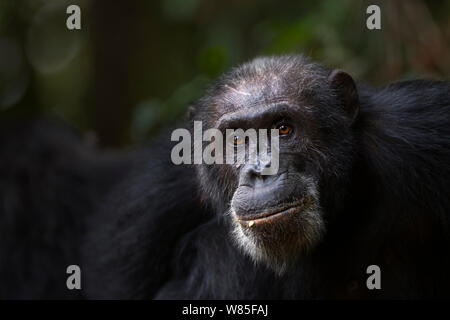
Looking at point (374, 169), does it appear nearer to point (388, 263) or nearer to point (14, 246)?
point (388, 263)

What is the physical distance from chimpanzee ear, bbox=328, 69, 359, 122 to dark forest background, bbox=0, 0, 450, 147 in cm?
224

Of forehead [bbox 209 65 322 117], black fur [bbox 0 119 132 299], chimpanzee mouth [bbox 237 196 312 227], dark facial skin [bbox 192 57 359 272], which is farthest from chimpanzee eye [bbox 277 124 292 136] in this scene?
black fur [bbox 0 119 132 299]

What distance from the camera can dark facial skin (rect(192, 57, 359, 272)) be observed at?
436 centimetres

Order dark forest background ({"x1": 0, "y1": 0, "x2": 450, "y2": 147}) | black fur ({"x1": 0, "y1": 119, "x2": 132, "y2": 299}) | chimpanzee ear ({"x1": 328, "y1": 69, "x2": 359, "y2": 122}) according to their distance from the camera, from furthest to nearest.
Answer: dark forest background ({"x1": 0, "y1": 0, "x2": 450, "y2": 147})
black fur ({"x1": 0, "y1": 119, "x2": 132, "y2": 299})
chimpanzee ear ({"x1": 328, "y1": 69, "x2": 359, "y2": 122})

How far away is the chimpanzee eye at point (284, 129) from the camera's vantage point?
4.59 meters

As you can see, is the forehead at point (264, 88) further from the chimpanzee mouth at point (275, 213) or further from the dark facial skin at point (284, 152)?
the chimpanzee mouth at point (275, 213)

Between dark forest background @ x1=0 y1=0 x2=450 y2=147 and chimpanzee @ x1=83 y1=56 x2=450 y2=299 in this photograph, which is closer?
chimpanzee @ x1=83 y1=56 x2=450 y2=299

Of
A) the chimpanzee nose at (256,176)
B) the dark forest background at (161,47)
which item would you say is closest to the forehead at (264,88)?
the chimpanzee nose at (256,176)

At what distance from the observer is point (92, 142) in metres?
8.30

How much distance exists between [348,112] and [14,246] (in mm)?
3823

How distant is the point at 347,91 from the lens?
4.82 metres

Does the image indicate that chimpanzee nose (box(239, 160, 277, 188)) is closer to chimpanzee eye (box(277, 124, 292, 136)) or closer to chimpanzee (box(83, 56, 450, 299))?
chimpanzee (box(83, 56, 450, 299))
